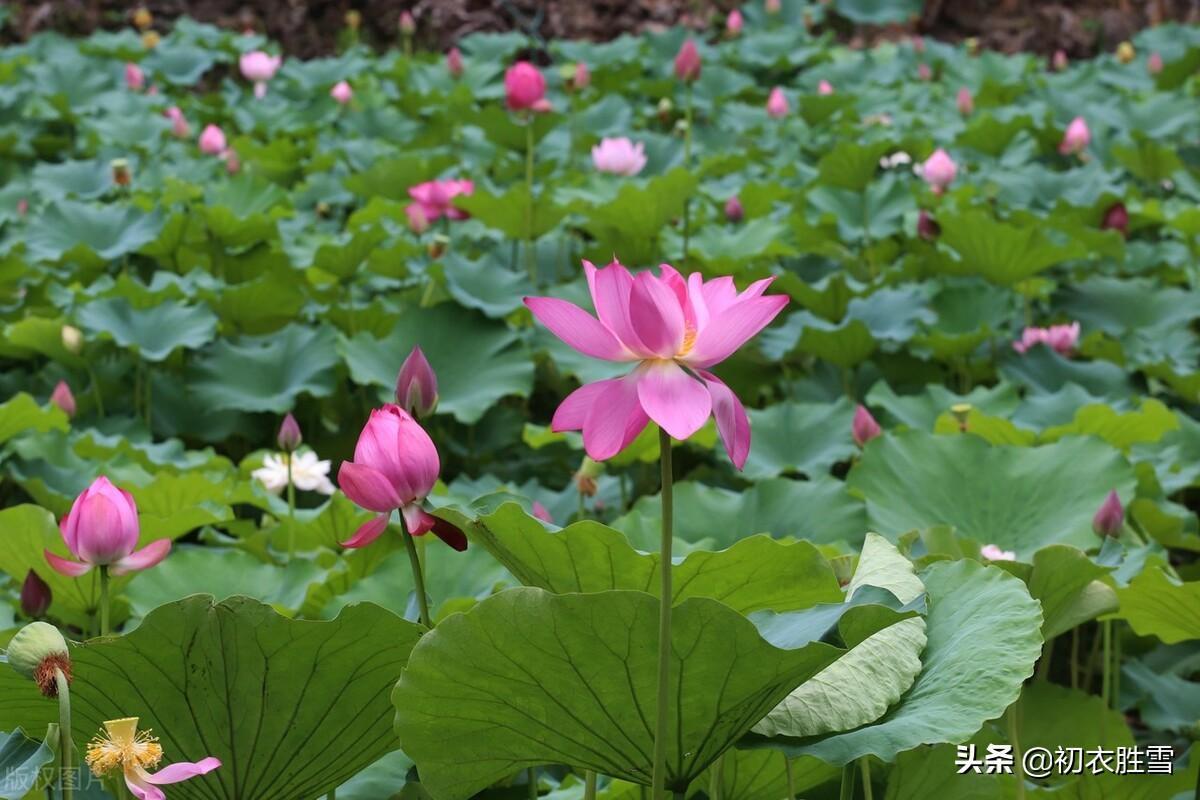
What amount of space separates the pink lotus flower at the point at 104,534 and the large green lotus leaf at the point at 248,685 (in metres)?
0.15

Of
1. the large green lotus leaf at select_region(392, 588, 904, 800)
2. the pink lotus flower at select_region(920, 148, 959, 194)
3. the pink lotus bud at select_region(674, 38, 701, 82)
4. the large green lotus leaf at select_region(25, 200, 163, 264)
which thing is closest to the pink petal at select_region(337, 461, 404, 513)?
the large green lotus leaf at select_region(392, 588, 904, 800)

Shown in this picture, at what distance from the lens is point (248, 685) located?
85 centimetres

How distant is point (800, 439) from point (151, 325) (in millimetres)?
962

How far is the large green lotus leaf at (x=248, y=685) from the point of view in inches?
32.6

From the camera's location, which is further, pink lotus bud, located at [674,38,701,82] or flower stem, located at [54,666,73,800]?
pink lotus bud, located at [674,38,701,82]

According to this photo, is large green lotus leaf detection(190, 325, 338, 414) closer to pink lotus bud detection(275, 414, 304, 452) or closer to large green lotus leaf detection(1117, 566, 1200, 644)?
pink lotus bud detection(275, 414, 304, 452)

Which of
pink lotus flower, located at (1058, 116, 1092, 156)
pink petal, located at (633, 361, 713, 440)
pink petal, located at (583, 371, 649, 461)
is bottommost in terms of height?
pink lotus flower, located at (1058, 116, 1092, 156)

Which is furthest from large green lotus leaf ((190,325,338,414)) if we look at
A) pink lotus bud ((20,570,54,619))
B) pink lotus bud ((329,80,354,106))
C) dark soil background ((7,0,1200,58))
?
dark soil background ((7,0,1200,58))

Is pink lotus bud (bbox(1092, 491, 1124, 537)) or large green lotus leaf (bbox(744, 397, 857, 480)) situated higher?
pink lotus bud (bbox(1092, 491, 1124, 537))

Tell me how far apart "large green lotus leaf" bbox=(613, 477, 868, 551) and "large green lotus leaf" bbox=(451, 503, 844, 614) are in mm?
554

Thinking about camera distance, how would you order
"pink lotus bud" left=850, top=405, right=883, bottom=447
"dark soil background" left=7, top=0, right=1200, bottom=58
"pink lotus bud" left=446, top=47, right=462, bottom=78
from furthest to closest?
"dark soil background" left=7, top=0, right=1200, bottom=58
"pink lotus bud" left=446, top=47, right=462, bottom=78
"pink lotus bud" left=850, top=405, right=883, bottom=447

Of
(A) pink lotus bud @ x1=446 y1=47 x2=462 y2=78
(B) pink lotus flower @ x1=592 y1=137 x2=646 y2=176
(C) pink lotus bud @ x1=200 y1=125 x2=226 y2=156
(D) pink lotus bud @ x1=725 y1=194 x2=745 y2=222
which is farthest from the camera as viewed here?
(A) pink lotus bud @ x1=446 y1=47 x2=462 y2=78

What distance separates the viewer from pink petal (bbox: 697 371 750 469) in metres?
0.73

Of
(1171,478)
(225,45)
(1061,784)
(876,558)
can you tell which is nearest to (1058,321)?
(1171,478)
